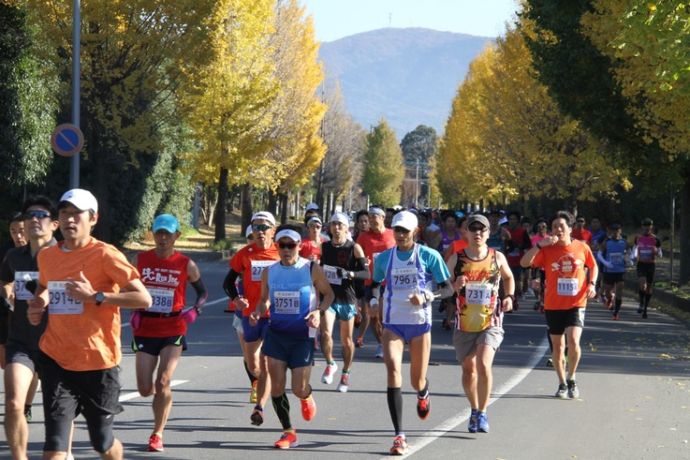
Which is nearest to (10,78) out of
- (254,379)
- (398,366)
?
(254,379)

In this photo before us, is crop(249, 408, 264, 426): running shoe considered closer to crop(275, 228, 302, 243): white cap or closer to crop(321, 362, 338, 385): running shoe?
crop(275, 228, 302, 243): white cap

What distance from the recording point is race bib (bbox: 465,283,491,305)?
10516 mm

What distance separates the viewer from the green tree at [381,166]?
491ft

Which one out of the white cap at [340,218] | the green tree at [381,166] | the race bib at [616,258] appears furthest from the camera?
the green tree at [381,166]

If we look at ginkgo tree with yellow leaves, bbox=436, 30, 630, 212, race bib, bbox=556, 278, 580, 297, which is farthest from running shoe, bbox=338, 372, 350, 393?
ginkgo tree with yellow leaves, bbox=436, 30, 630, 212

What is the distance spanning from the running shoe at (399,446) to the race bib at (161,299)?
1928 mm

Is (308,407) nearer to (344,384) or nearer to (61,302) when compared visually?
(344,384)

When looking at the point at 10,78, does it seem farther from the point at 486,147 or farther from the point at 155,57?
the point at 486,147

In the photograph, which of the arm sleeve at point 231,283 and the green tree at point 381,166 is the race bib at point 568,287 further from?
the green tree at point 381,166

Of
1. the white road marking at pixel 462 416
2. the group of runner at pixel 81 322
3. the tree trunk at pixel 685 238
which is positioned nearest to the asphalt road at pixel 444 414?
the white road marking at pixel 462 416

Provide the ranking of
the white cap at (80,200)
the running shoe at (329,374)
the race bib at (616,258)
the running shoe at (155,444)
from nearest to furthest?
the white cap at (80,200)
the running shoe at (155,444)
the running shoe at (329,374)
the race bib at (616,258)

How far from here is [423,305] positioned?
32.3ft

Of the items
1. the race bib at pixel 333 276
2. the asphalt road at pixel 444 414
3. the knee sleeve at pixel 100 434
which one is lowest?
the asphalt road at pixel 444 414

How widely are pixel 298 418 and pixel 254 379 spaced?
56cm
